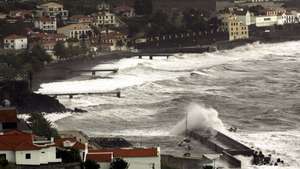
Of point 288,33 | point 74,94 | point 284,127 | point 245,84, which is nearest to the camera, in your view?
point 284,127

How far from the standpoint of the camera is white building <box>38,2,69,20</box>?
67500 millimetres

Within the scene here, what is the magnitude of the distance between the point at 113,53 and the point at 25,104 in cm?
2470

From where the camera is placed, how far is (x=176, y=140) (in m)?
27.2

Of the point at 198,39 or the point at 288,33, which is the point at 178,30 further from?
the point at 288,33

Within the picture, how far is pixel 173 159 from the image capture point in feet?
74.1

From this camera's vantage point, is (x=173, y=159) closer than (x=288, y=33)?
Yes

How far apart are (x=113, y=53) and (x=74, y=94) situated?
19.8m

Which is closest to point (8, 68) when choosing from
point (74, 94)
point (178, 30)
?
point (74, 94)

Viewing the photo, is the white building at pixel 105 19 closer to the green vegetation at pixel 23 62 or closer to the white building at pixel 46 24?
the white building at pixel 46 24

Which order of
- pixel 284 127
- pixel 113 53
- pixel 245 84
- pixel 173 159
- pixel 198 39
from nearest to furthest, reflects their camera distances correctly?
pixel 173 159 → pixel 284 127 → pixel 245 84 → pixel 113 53 → pixel 198 39

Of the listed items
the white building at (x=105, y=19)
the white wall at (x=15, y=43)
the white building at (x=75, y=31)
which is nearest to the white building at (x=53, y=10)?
the white building at (x=105, y=19)

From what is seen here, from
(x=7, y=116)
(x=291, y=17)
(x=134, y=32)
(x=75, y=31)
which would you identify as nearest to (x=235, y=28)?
(x=134, y=32)

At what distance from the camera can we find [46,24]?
63094mm

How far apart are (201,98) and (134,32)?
1137 inches
